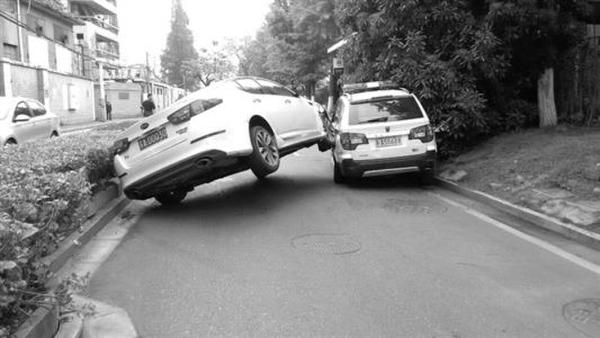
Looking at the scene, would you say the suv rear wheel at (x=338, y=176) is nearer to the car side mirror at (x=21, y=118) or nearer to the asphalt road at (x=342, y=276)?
the asphalt road at (x=342, y=276)

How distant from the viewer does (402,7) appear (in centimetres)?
1150

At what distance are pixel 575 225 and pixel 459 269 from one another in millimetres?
2086

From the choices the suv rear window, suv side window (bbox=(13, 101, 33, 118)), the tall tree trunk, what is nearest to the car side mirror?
suv side window (bbox=(13, 101, 33, 118))

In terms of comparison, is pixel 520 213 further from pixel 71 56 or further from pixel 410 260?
pixel 71 56

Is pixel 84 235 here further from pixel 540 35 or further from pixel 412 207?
pixel 540 35

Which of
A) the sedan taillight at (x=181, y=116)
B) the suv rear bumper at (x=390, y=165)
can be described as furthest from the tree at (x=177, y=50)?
the sedan taillight at (x=181, y=116)

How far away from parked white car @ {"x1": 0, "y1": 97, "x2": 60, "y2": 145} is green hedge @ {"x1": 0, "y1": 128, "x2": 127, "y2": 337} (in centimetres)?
590

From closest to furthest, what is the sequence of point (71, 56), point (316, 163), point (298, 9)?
point (316, 163)
point (298, 9)
point (71, 56)

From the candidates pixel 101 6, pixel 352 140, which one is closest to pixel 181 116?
pixel 352 140

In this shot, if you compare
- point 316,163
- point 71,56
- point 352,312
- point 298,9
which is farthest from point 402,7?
point 71,56

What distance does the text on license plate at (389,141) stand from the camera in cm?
968

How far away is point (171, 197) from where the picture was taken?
9.34 metres

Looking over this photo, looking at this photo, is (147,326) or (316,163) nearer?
(147,326)

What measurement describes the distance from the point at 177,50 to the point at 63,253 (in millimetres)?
94573
